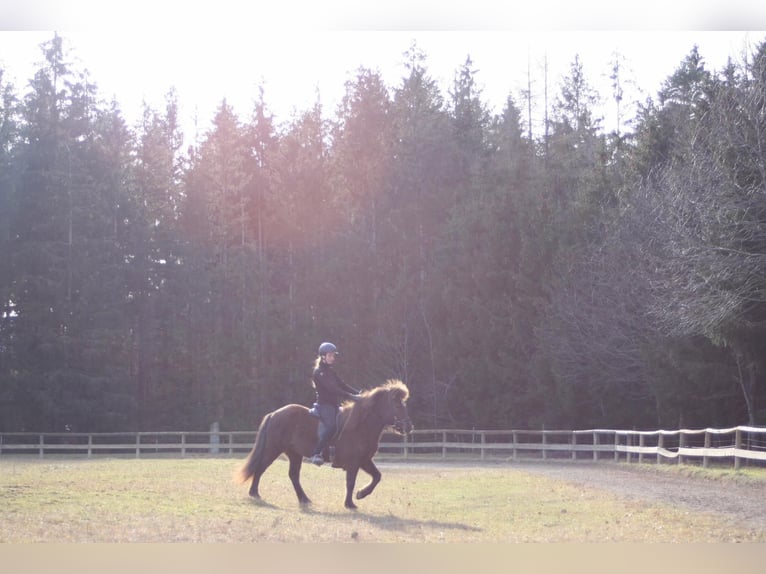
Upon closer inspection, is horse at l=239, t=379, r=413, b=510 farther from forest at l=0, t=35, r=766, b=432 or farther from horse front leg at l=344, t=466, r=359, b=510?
forest at l=0, t=35, r=766, b=432

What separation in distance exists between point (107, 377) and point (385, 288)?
1200cm

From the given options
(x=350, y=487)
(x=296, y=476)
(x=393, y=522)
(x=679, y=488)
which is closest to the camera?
(x=393, y=522)

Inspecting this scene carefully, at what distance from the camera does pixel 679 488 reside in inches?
639

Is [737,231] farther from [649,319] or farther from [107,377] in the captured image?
[107,377]

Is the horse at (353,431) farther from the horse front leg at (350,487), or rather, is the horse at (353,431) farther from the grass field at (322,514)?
the grass field at (322,514)

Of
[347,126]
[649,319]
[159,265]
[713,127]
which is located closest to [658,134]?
[649,319]

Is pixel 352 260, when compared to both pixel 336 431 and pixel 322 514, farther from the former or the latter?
pixel 322 514

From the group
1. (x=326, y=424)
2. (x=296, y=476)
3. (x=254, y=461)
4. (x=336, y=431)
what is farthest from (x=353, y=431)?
(x=254, y=461)

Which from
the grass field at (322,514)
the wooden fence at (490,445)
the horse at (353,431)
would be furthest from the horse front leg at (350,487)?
the wooden fence at (490,445)

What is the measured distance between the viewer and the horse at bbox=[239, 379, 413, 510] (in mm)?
12688

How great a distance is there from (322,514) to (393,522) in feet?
4.01

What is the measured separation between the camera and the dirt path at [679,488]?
40.3 ft

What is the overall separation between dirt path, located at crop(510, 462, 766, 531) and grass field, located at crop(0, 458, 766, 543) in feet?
1.49

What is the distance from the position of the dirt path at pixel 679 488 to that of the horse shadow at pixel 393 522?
9.93ft
